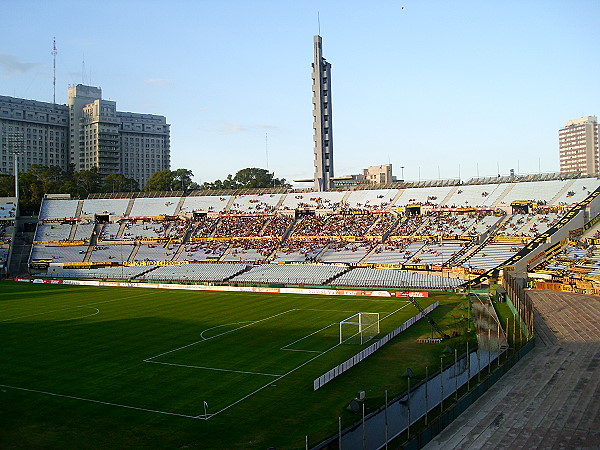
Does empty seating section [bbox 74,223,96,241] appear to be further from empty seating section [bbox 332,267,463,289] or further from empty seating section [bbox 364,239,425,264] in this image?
empty seating section [bbox 332,267,463,289]

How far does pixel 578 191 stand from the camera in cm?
7519

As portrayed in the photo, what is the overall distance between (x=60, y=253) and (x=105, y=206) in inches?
592

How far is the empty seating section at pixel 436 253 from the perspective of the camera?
69.3 metres

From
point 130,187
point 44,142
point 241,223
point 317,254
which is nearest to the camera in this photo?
point 317,254

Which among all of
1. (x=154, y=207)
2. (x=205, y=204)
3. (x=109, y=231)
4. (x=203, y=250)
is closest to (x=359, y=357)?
(x=203, y=250)

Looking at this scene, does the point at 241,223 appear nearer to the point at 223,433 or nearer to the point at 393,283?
the point at 393,283

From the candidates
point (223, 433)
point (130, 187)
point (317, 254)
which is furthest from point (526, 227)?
point (130, 187)

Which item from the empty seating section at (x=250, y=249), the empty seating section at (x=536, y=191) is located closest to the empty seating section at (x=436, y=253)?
the empty seating section at (x=536, y=191)

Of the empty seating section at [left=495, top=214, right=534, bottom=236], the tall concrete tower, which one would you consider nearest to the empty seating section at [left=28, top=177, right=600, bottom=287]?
the empty seating section at [left=495, top=214, right=534, bottom=236]

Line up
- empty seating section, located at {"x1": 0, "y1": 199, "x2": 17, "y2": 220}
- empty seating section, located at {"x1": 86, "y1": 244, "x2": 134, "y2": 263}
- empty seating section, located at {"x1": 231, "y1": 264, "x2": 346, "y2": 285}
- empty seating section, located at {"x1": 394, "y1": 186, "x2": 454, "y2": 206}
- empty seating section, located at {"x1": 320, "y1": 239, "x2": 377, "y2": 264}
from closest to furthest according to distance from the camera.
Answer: empty seating section, located at {"x1": 231, "y1": 264, "x2": 346, "y2": 285}
empty seating section, located at {"x1": 320, "y1": 239, "x2": 377, "y2": 264}
empty seating section, located at {"x1": 394, "y1": 186, "x2": 454, "y2": 206}
empty seating section, located at {"x1": 86, "y1": 244, "x2": 134, "y2": 263}
empty seating section, located at {"x1": 0, "y1": 199, "x2": 17, "y2": 220}

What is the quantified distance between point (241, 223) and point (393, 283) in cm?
3787

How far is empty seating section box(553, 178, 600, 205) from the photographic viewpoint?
73.8 meters

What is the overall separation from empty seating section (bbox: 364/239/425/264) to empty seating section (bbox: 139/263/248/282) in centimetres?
1737

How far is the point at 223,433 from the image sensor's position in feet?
72.3
